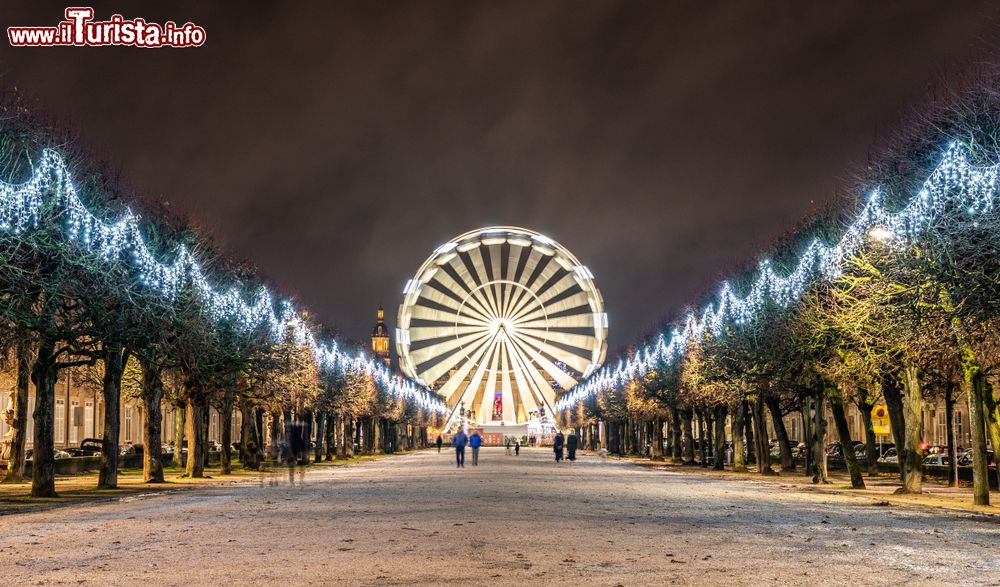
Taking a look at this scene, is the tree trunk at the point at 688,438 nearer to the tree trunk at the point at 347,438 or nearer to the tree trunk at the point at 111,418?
the tree trunk at the point at 347,438

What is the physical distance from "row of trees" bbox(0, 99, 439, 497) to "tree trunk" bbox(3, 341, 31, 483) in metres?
0.07

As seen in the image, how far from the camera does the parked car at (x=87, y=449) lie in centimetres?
7325

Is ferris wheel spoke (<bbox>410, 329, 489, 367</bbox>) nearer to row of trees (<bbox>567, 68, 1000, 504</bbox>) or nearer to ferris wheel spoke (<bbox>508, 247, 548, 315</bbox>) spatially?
ferris wheel spoke (<bbox>508, 247, 548, 315</bbox>)

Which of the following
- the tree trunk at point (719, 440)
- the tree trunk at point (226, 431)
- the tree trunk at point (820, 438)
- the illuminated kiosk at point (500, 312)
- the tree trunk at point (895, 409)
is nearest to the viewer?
the tree trunk at point (895, 409)

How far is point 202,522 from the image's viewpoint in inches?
901

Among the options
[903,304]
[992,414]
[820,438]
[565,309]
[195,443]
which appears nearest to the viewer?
[903,304]

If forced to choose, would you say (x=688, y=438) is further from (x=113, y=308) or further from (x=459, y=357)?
(x=113, y=308)

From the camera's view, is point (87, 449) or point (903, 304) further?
point (87, 449)

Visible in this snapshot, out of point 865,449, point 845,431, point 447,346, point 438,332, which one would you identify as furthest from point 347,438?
point 845,431

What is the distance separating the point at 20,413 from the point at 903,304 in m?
27.4

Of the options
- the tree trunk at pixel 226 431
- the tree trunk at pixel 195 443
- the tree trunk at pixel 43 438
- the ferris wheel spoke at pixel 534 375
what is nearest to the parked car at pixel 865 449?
the ferris wheel spoke at pixel 534 375

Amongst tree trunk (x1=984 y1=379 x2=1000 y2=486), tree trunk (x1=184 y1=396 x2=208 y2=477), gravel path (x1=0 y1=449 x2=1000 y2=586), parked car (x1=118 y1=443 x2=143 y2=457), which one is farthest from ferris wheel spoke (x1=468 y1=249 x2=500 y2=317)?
tree trunk (x1=984 y1=379 x2=1000 y2=486)

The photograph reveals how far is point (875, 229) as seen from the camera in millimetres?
29047

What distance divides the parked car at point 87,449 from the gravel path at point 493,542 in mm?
44623
